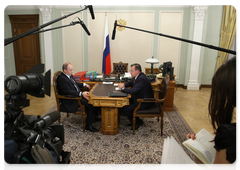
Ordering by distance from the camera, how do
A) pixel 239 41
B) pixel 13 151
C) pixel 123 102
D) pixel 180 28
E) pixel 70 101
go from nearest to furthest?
1. pixel 13 151
2. pixel 123 102
3. pixel 70 101
4. pixel 239 41
5. pixel 180 28

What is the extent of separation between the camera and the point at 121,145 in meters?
2.86

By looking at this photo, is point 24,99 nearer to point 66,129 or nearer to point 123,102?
point 123,102

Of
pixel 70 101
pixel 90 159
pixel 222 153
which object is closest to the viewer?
pixel 222 153

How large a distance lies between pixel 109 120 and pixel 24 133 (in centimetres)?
222

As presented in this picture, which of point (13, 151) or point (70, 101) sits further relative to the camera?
point (70, 101)

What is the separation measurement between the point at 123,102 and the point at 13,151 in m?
2.08

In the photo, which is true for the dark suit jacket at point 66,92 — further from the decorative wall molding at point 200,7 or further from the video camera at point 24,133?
the decorative wall molding at point 200,7

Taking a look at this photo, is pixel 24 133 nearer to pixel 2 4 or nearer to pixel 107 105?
pixel 107 105

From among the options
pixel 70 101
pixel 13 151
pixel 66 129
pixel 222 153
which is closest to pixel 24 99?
pixel 13 151

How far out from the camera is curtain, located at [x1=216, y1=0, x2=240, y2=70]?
5.55 metres

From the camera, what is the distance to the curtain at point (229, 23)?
5.55 meters

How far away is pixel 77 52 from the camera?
677 cm

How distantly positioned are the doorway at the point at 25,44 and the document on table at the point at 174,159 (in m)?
7.13

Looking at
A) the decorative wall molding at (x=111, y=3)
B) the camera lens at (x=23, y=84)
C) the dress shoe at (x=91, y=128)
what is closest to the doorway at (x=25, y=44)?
the decorative wall molding at (x=111, y=3)
